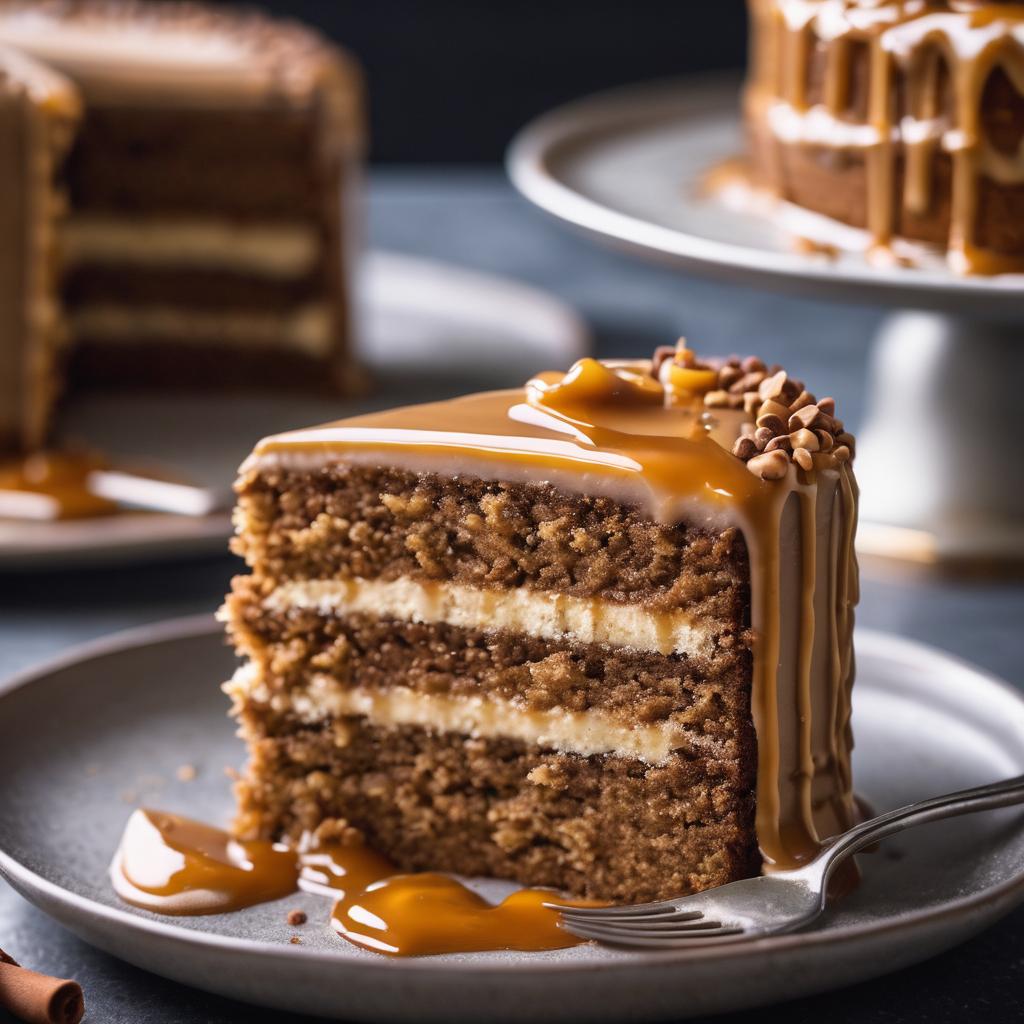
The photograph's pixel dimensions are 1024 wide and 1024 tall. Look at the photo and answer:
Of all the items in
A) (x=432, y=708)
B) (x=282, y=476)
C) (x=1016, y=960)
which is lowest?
(x=1016, y=960)

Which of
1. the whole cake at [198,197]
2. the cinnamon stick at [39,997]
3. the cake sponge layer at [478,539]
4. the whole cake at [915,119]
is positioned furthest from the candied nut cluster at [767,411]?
the whole cake at [198,197]

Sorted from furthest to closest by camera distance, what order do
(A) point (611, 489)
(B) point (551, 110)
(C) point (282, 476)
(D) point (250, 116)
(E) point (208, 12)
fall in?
(B) point (551, 110) → (E) point (208, 12) → (D) point (250, 116) → (C) point (282, 476) → (A) point (611, 489)

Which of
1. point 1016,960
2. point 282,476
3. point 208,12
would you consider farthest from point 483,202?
point 1016,960

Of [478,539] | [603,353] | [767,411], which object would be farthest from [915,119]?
[603,353]

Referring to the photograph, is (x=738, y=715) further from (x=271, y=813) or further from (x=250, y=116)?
(x=250, y=116)

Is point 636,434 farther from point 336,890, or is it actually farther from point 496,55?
point 496,55

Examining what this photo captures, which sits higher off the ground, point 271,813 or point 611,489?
point 611,489

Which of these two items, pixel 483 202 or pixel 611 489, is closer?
pixel 611 489

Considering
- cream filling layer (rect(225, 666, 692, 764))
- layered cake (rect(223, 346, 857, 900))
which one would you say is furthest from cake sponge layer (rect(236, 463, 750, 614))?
cream filling layer (rect(225, 666, 692, 764))
